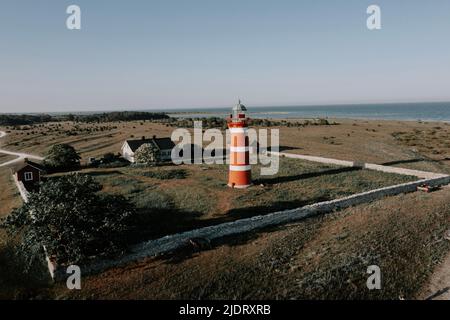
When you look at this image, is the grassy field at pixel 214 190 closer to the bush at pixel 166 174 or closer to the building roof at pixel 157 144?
the bush at pixel 166 174

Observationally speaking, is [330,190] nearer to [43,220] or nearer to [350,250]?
[350,250]

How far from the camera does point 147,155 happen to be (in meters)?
52.2

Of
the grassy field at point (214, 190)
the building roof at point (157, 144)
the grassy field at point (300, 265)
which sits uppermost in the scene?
the building roof at point (157, 144)

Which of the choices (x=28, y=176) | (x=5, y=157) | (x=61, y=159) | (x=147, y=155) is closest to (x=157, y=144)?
(x=147, y=155)

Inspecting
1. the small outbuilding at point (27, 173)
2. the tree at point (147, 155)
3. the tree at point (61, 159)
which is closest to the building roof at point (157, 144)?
the tree at point (147, 155)

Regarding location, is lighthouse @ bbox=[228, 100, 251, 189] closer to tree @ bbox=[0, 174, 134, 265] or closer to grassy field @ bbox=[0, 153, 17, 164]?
tree @ bbox=[0, 174, 134, 265]

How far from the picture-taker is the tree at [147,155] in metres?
52.0

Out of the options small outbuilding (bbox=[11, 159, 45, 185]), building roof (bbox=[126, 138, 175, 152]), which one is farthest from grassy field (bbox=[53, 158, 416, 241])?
building roof (bbox=[126, 138, 175, 152])

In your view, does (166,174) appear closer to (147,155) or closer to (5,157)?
(147,155)

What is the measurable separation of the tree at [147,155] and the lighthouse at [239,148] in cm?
1941

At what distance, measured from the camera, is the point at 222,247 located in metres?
21.6

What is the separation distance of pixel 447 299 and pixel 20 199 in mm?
36749

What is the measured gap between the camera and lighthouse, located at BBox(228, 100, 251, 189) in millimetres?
32781

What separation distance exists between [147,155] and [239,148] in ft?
74.3
